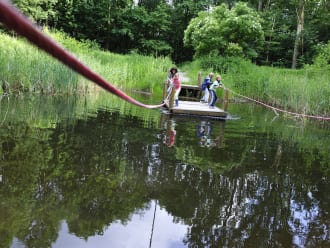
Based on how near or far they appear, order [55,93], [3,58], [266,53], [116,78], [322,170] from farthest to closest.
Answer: [266,53], [116,78], [55,93], [3,58], [322,170]

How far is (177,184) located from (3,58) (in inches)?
284

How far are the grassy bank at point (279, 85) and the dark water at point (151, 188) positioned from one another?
5647mm

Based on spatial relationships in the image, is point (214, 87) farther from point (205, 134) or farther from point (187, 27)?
point (187, 27)

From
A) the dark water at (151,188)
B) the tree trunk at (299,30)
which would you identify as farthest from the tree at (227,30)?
the dark water at (151,188)

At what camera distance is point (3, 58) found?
31.3 feet

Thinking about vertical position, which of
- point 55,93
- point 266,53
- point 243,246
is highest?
point 266,53

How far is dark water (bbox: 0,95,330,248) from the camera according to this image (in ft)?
9.87

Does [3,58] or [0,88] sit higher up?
[3,58]

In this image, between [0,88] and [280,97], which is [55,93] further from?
[280,97]

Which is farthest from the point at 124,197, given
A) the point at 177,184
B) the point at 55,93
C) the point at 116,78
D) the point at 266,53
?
the point at 266,53

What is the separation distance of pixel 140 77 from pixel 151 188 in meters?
14.6

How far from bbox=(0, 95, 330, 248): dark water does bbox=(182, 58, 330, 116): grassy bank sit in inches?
222

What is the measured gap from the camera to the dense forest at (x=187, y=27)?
24.1 m

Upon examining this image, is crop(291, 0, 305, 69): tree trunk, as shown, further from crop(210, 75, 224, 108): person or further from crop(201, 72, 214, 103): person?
crop(210, 75, 224, 108): person
